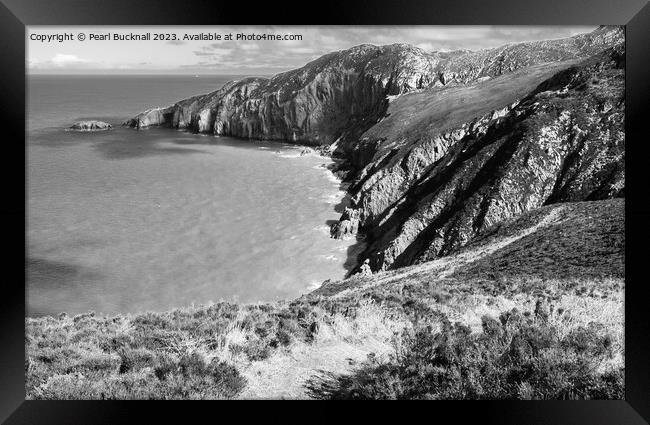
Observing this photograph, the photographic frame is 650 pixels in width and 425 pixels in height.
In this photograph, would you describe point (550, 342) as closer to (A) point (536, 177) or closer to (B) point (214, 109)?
(A) point (536, 177)

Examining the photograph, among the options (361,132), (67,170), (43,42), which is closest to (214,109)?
(361,132)

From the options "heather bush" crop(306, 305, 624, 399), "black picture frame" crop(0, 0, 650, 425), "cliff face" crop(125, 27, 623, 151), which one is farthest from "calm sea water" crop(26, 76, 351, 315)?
"cliff face" crop(125, 27, 623, 151)

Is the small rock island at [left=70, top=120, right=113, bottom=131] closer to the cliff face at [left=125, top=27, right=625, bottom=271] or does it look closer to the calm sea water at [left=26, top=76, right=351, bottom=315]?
the calm sea water at [left=26, top=76, right=351, bottom=315]
